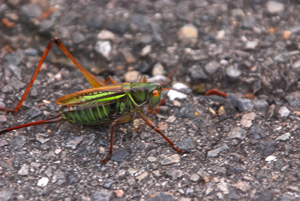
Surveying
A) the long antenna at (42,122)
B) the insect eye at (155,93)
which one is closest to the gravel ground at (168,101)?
the long antenna at (42,122)

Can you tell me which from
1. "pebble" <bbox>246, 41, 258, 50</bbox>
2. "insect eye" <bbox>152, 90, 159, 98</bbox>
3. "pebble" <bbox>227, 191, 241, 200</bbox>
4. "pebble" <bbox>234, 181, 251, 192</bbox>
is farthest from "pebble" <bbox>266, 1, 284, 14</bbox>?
"pebble" <bbox>227, 191, 241, 200</bbox>

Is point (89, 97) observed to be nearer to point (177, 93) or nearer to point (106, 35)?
point (177, 93)

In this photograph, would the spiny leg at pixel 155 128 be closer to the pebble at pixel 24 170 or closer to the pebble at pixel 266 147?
the pebble at pixel 266 147

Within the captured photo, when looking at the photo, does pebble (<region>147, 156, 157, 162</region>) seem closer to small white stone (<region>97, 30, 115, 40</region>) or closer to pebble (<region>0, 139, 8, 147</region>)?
pebble (<region>0, 139, 8, 147</region>)

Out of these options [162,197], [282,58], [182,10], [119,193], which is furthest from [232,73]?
[119,193]

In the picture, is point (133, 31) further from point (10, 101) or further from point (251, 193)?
point (251, 193)
